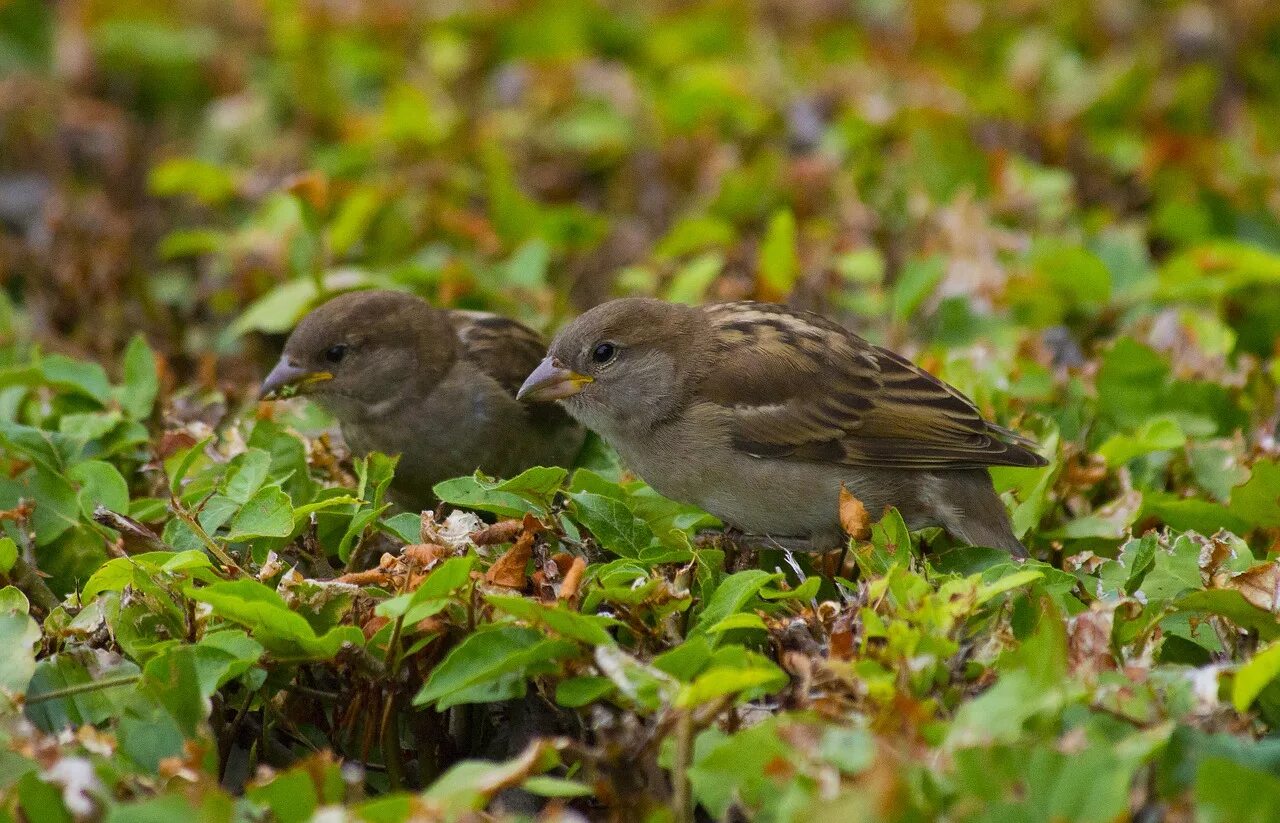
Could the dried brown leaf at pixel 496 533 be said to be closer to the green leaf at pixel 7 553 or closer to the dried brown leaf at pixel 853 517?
the dried brown leaf at pixel 853 517

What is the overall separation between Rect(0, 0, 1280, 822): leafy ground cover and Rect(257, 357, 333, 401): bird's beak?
10 cm

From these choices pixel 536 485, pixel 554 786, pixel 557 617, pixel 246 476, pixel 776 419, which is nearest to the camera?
pixel 554 786

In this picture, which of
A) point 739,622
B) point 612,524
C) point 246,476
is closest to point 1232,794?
point 739,622

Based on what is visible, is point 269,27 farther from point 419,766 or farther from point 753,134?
point 419,766

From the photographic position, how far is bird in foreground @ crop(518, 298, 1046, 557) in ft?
12.5

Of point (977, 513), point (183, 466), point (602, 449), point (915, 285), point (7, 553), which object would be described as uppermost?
point (183, 466)

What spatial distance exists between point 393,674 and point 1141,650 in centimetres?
140

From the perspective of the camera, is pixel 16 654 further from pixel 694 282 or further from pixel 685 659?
pixel 694 282

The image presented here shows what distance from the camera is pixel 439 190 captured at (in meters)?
6.10

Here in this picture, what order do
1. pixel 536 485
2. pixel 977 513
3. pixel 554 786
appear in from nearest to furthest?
pixel 554 786, pixel 536 485, pixel 977 513

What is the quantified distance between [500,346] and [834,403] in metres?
1.05

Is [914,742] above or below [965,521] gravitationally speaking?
above

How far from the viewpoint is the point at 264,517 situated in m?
3.19

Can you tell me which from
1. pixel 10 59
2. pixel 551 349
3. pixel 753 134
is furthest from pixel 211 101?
pixel 551 349
